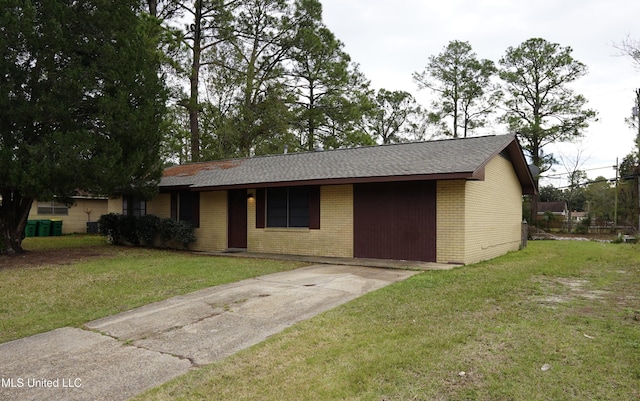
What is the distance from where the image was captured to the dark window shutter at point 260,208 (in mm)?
13438

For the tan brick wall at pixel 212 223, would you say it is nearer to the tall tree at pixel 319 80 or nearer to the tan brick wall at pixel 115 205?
the tan brick wall at pixel 115 205

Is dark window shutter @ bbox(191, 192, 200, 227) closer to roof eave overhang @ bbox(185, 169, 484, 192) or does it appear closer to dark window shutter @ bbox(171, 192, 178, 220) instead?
roof eave overhang @ bbox(185, 169, 484, 192)

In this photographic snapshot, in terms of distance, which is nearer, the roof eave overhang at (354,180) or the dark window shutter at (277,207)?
the roof eave overhang at (354,180)

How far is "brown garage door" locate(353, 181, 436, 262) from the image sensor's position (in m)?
10.6

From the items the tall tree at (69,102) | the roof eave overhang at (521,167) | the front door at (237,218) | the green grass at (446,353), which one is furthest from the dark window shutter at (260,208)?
the roof eave overhang at (521,167)

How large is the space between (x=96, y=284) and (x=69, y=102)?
6049 millimetres

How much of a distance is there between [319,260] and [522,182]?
31.4 ft

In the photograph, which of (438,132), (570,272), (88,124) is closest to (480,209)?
(570,272)


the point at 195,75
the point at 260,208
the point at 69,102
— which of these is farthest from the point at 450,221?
the point at 195,75

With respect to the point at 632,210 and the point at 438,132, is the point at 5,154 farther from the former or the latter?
the point at 632,210

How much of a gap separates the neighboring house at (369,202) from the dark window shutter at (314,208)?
1.2 inches

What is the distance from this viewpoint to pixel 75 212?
76.7ft

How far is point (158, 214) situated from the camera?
16.1 meters

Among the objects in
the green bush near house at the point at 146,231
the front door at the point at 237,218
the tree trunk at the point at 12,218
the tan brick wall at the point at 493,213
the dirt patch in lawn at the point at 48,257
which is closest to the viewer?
the tan brick wall at the point at 493,213
